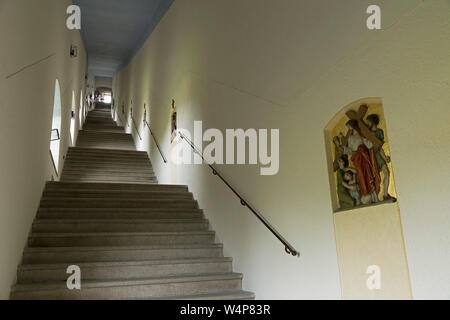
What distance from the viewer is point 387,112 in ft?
7.62

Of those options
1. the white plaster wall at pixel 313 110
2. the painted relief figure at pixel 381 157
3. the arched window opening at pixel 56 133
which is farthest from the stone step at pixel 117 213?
the painted relief figure at pixel 381 157

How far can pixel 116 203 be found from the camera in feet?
18.3

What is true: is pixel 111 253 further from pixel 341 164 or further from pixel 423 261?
pixel 423 261

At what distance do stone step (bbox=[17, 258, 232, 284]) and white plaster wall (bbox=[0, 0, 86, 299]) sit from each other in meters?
0.21

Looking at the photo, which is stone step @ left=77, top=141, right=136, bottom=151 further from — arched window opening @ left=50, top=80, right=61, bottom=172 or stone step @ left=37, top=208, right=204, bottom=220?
stone step @ left=37, top=208, right=204, bottom=220

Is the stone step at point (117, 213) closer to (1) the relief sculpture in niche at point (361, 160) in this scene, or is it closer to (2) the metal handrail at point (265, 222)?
(2) the metal handrail at point (265, 222)

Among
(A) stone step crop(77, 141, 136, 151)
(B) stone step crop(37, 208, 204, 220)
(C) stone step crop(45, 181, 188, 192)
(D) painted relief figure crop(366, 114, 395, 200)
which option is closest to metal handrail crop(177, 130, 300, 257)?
(B) stone step crop(37, 208, 204, 220)

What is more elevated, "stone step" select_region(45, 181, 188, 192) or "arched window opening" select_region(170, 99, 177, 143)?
"arched window opening" select_region(170, 99, 177, 143)

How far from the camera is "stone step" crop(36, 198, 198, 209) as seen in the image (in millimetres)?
5316

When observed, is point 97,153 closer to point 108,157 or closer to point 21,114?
point 108,157

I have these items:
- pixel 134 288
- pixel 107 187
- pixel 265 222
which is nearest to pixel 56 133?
pixel 107 187

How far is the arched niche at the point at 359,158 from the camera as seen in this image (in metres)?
2.34

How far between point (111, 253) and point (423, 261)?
3.33 meters

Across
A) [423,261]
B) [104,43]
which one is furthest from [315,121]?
[104,43]
